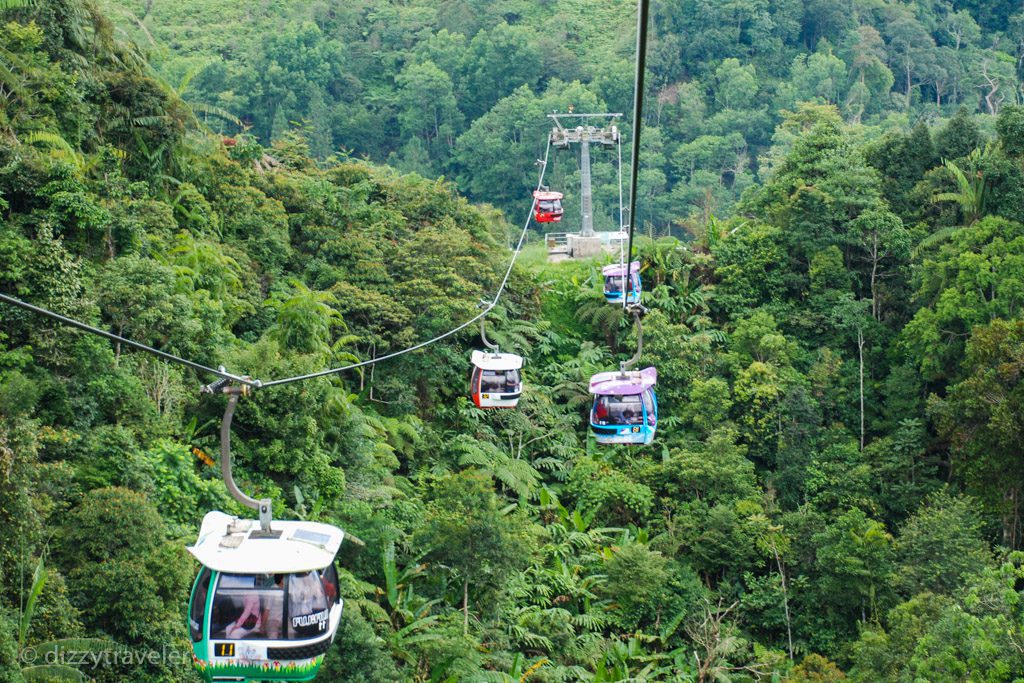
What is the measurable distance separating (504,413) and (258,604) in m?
17.8

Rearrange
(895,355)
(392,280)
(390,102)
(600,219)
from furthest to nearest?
(390,102), (600,219), (895,355), (392,280)

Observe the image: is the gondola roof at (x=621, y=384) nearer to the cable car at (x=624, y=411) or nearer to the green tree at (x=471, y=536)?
the cable car at (x=624, y=411)

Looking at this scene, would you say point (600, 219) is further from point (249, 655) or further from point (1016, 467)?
point (249, 655)

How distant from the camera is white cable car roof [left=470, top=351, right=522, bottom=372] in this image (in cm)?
2034

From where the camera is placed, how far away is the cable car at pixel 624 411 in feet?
61.3

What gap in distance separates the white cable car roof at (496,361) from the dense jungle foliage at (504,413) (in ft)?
7.65

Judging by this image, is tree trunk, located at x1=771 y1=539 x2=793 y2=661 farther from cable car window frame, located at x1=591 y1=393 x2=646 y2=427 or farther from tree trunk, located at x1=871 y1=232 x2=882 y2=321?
tree trunk, located at x1=871 y1=232 x2=882 y2=321

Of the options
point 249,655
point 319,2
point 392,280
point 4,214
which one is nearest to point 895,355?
point 392,280

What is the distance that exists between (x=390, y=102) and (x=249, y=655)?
184ft

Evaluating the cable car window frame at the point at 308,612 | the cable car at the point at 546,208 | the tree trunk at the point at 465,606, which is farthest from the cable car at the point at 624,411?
the cable car at the point at 546,208

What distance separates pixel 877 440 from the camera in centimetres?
2794

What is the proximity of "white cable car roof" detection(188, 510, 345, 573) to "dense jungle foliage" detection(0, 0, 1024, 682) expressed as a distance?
173 inches

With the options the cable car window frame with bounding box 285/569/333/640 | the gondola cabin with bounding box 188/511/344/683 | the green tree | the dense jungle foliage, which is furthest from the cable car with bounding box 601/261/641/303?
the gondola cabin with bounding box 188/511/344/683

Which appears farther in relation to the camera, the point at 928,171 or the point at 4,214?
the point at 928,171
